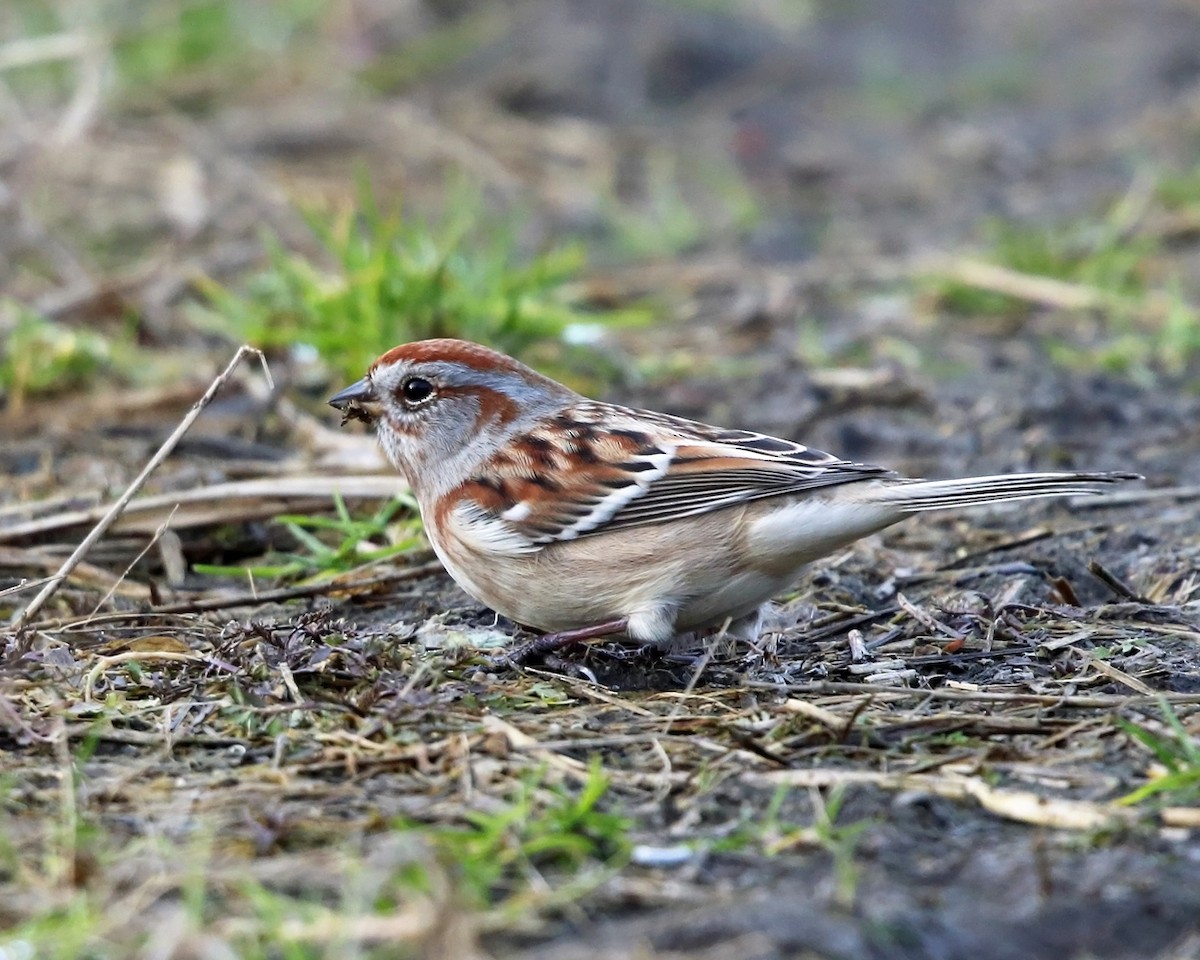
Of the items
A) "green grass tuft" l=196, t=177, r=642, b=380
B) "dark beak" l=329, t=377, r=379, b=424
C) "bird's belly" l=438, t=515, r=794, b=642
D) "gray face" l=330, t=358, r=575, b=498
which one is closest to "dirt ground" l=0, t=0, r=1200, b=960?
"bird's belly" l=438, t=515, r=794, b=642

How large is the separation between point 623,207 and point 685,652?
6368 mm

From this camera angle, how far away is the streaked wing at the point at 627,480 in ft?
14.5

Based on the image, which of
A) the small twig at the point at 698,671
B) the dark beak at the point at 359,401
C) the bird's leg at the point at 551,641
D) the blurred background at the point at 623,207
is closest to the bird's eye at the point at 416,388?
the dark beak at the point at 359,401

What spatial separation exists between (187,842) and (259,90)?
9095 millimetres

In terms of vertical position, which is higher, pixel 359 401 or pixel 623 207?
pixel 359 401

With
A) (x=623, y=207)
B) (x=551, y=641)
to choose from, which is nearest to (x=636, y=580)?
(x=551, y=641)

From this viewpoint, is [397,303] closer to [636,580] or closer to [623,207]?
[636,580]

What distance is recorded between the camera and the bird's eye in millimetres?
5066

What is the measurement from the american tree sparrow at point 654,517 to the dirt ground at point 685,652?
185 millimetres

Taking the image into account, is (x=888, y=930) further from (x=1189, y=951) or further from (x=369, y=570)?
(x=369, y=570)

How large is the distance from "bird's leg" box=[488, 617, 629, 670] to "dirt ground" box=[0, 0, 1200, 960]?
5cm

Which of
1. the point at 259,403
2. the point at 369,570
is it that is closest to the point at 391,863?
the point at 369,570

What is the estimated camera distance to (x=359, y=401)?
512cm

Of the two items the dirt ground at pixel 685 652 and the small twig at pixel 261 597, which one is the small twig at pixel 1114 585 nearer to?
the dirt ground at pixel 685 652
